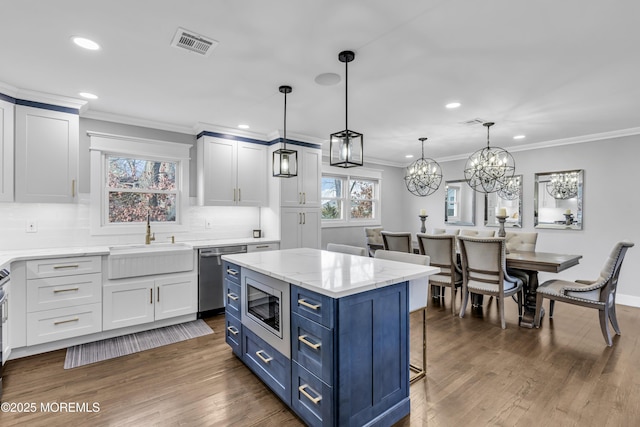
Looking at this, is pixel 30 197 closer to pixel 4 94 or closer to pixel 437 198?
pixel 4 94

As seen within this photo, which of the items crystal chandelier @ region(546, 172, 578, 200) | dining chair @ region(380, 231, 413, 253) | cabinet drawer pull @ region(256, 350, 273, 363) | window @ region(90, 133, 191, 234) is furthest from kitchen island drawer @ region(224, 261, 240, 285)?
crystal chandelier @ region(546, 172, 578, 200)

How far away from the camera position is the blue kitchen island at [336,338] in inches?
67.6

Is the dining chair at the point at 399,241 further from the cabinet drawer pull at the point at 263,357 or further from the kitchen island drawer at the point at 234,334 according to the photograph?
the cabinet drawer pull at the point at 263,357

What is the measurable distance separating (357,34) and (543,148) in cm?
478

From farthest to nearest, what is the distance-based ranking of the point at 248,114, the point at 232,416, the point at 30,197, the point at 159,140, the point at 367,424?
the point at 159,140, the point at 248,114, the point at 30,197, the point at 232,416, the point at 367,424

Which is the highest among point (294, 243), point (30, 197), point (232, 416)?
point (30, 197)

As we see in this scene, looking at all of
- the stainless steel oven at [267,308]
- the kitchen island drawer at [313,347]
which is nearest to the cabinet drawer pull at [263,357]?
the stainless steel oven at [267,308]

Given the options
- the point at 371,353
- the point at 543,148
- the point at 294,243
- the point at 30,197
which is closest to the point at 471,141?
the point at 543,148

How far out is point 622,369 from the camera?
104 inches

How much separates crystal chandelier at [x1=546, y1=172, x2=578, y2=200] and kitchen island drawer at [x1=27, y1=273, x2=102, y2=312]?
6428mm

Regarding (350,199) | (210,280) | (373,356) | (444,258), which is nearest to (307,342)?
(373,356)

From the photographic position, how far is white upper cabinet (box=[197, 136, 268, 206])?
4.28 meters

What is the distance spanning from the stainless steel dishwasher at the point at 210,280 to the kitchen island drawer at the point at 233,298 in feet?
3.54

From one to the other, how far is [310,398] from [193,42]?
2.40 metres
